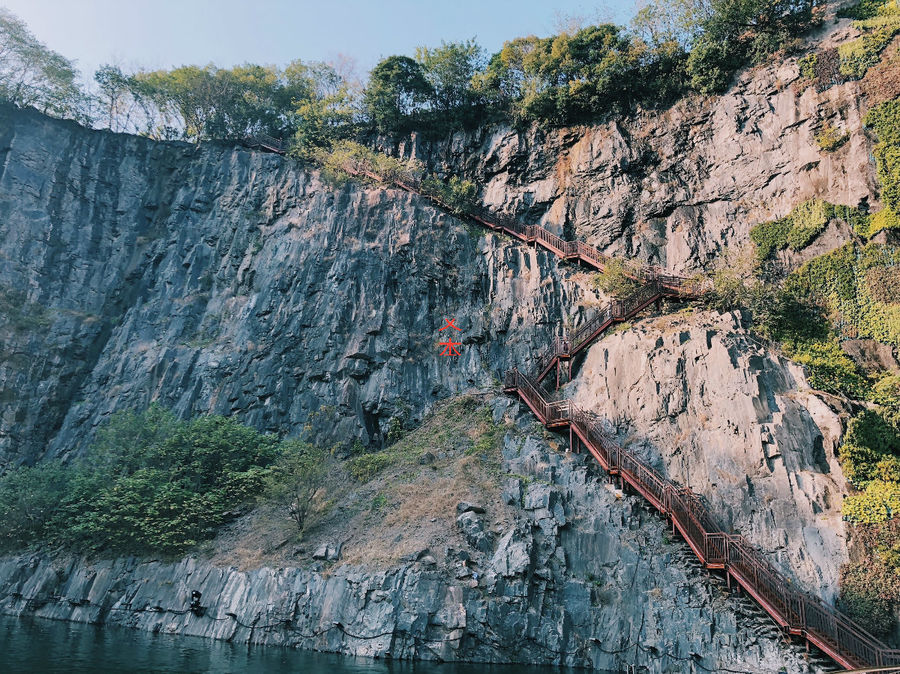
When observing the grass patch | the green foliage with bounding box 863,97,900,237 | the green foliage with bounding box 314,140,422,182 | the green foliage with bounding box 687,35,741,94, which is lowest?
the grass patch

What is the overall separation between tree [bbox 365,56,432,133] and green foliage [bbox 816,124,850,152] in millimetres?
24136

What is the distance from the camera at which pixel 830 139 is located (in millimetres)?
27453

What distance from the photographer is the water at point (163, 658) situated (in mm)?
14766

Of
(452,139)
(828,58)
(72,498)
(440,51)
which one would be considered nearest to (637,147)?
(828,58)

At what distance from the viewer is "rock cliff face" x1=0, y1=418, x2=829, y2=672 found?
16297mm

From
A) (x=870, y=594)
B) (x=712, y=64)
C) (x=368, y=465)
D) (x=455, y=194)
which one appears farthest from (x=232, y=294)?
(x=870, y=594)

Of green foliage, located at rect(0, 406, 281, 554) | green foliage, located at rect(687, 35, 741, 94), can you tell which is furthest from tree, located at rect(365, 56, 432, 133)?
green foliage, located at rect(0, 406, 281, 554)

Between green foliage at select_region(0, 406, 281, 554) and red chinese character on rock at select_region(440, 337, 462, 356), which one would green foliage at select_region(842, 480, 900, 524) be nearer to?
red chinese character on rock at select_region(440, 337, 462, 356)

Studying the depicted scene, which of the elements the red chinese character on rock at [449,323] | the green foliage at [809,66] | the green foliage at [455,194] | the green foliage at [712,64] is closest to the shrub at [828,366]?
the red chinese character on rock at [449,323]

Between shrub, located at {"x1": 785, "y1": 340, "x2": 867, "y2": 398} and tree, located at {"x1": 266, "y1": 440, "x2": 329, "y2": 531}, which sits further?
tree, located at {"x1": 266, "y1": 440, "x2": 329, "y2": 531}

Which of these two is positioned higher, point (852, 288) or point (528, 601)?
point (852, 288)

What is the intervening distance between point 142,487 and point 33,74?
3520 centimetres

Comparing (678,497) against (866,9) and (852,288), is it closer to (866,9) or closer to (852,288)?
(852,288)

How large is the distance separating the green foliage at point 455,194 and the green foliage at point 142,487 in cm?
1762
